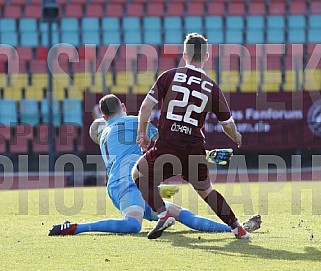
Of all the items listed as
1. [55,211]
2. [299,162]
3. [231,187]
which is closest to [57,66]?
[299,162]

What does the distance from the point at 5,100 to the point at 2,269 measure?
1562 centimetres

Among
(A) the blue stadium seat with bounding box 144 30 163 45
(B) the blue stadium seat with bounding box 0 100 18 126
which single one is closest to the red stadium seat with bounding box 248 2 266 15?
(A) the blue stadium seat with bounding box 144 30 163 45

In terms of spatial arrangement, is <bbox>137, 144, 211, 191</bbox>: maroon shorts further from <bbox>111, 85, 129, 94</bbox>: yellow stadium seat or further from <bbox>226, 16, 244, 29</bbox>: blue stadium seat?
<bbox>226, 16, 244, 29</bbox>: blue stadium seat

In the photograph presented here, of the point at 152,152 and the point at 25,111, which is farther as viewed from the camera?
the point at 25,111

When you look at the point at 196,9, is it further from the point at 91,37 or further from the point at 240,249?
the point at 240,249

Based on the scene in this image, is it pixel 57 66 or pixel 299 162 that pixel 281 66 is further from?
pixel 57 66

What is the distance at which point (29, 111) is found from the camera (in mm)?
21125

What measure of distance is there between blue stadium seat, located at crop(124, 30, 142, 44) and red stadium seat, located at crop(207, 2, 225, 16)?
262cm

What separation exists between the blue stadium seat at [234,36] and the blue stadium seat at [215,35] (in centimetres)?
18

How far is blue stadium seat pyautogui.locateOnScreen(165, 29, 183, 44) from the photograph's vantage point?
A: 24.7 meters

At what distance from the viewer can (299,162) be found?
20.8m

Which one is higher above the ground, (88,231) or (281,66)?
(281,66)

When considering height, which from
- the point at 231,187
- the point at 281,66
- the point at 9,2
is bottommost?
the point at 231,187

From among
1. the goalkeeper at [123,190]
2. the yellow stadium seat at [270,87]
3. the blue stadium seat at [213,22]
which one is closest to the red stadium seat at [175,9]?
the blue stadium seat at [213,22]
